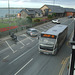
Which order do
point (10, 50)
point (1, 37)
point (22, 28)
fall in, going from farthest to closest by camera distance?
point (22, 28) → point (1, 37) → point (10, 50)

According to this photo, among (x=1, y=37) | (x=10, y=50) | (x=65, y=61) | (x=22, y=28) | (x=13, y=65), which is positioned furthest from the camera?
(x=22, y=28)

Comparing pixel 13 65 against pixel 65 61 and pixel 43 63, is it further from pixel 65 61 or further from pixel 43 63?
pixel 65 61

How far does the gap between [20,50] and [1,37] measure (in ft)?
31.3

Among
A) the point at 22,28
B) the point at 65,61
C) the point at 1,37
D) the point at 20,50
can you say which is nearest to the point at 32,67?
the point at 65,61

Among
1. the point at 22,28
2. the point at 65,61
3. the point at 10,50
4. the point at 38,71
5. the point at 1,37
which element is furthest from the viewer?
the point at 22,28

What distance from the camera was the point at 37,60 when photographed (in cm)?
1684

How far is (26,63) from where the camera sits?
15.9 meters

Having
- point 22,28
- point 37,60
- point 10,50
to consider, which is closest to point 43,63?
point 37,60

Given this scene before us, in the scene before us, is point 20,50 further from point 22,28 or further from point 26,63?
point 22,28

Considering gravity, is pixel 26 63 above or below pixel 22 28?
below

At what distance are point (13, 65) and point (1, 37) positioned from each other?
14.6 meters

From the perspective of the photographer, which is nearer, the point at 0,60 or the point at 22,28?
the point at 0,60

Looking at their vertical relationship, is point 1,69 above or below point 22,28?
below

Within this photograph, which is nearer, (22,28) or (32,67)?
(32,67)
